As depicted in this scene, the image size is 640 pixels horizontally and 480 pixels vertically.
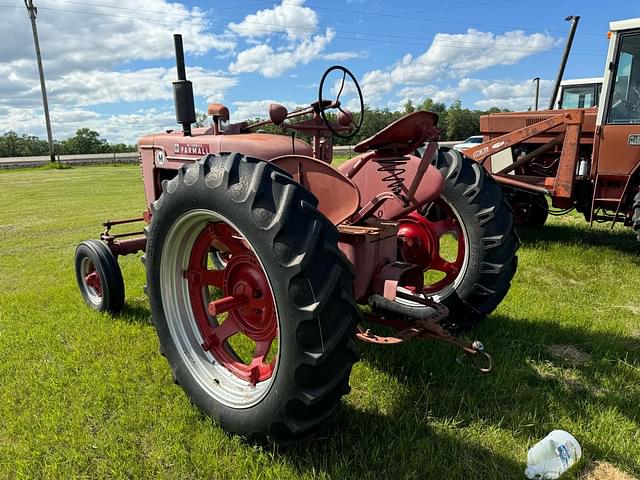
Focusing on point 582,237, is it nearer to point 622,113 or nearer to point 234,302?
point 622,113

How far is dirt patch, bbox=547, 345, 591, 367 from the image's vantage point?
297 cm

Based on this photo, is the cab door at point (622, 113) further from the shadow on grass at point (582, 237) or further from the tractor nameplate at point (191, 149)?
the tractor nameplate at point (191, 149)

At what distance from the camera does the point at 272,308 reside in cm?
223

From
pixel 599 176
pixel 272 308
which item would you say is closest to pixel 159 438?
pixel 272 308

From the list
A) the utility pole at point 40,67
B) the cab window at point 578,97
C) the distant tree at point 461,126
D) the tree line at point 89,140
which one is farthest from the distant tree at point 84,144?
→ the cab window at point 578,97

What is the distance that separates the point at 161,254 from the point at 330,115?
1.70 m

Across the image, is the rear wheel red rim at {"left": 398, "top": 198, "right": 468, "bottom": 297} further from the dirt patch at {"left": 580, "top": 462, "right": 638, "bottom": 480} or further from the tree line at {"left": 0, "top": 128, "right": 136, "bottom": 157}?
the tree line at {"left": 0, "top": 128, "right": 136, "bottom": 157}

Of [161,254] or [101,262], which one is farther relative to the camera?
[101,262]

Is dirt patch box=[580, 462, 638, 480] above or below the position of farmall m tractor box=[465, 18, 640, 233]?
below

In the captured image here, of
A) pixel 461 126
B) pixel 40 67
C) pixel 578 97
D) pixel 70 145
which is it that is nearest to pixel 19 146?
pixel 70 145

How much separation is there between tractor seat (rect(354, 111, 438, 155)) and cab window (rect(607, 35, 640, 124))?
4.32m

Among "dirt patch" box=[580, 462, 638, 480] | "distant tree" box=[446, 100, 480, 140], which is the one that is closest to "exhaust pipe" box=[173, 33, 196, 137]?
"dirt patch" box=[580, 462, 638, 480]

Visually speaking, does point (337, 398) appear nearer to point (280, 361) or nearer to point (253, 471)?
point (280, 361)

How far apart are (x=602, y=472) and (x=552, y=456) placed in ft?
0.71
